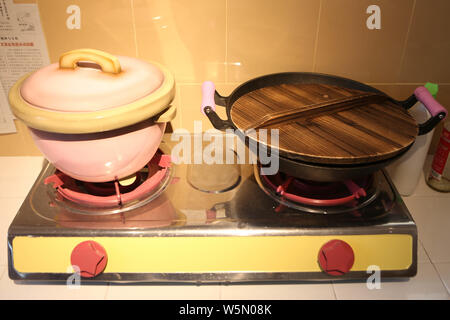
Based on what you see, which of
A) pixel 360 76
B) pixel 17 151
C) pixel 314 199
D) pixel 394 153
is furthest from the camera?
pixel 17 151

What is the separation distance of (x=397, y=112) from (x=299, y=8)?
1.32 feet

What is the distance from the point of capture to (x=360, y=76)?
3.90 feet

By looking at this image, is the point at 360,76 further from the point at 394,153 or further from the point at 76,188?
the point at 76,188

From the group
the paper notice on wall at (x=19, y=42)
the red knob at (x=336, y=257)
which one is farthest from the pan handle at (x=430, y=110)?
Answer: the paper notice on wall at (x=19, y=42)

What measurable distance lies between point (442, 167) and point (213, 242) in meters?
0.76

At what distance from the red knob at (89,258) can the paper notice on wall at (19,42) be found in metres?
0.63

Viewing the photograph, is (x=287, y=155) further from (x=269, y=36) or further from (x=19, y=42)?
(x=19, y=42)

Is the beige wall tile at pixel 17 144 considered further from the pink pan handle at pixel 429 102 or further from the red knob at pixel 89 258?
the pink pan handle at pixel 429 102

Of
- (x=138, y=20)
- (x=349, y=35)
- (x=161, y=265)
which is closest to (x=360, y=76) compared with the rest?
(x=349, y=35)

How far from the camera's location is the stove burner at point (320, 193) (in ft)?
2.96

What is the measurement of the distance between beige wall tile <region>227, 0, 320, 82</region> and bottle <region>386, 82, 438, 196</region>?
33 cm

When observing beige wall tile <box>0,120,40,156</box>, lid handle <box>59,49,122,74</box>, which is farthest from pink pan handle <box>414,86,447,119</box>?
beige wall tile <box>0,120,40,156</box>

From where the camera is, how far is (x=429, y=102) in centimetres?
90

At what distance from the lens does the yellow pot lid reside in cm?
72
